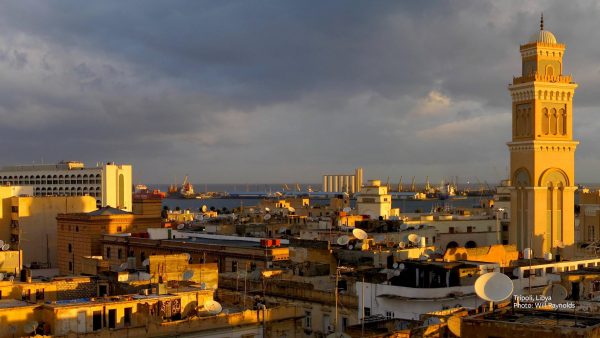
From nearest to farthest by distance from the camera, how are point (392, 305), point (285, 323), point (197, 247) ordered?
point (285, 323) < point (392, 305) < point (197, 247)

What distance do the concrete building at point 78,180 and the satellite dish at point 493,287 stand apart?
104621 millimetres

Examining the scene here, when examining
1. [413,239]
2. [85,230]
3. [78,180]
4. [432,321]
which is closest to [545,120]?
[413,239]

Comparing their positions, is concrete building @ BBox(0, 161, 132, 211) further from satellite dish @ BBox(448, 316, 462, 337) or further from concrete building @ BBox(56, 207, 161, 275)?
satellite dish @ BBox(448, 316, 462, 337)

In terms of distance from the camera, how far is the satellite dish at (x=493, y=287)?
71.6 feet


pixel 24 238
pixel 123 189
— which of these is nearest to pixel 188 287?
pixel 24 238

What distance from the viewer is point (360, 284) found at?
32531 mm

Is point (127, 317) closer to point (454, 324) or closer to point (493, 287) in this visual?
point (454, 324)

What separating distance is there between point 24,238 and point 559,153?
146 ft

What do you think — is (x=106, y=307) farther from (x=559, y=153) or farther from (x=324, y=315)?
(x=559, y=153)

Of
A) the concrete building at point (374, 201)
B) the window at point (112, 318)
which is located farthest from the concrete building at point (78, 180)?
the window at point (112, 318)

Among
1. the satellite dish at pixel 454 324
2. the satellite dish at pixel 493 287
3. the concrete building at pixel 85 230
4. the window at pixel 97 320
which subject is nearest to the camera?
the satellite dish at pixel 493 287

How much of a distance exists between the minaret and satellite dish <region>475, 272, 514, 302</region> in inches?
1518

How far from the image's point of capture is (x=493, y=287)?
72.8 feet

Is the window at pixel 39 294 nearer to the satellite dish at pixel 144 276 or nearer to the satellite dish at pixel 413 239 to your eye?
the satellite dish at pixel 144 276
